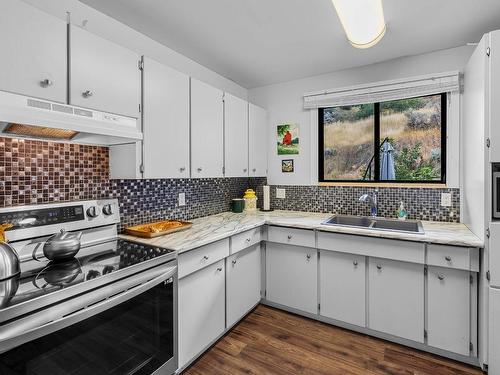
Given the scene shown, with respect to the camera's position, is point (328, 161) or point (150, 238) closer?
point (150, 238)

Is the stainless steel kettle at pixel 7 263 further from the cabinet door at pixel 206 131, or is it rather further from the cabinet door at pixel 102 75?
the cabinet door at pixel 206 131

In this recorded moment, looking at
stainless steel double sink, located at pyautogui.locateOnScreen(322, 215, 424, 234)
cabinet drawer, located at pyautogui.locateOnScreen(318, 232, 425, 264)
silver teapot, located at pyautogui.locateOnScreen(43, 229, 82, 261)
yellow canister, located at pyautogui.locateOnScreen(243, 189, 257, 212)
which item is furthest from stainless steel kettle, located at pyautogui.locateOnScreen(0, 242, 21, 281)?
yellow canister, located at pyautogui.locateOnScreen(243, 189, 257, 212)

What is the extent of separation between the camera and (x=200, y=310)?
192cm

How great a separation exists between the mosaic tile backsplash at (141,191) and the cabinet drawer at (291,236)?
0.68 m

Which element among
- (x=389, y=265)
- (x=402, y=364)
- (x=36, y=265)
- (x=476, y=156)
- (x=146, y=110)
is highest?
(x=146, y=110)

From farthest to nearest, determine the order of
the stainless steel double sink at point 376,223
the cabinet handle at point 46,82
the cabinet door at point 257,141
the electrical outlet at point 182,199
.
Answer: the cabinet door at point 257,141, the electrical outlet at point 182,199, the stainless steel double sink at point 376,223, the cabinet handle at point 46,82

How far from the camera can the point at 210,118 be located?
2400 mm

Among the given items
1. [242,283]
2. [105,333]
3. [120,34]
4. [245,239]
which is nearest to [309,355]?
[242,283]

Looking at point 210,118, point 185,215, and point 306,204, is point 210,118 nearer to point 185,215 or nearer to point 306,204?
point 185,215

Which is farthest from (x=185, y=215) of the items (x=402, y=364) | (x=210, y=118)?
(x=402, y=364)

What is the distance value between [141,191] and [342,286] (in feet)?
6.14

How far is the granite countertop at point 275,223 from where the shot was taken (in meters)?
1.81

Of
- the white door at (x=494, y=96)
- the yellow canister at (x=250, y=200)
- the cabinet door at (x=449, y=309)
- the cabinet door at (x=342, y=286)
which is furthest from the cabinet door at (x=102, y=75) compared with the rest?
the cabinet door at (x=449, y=309)

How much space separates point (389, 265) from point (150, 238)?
183 cm
